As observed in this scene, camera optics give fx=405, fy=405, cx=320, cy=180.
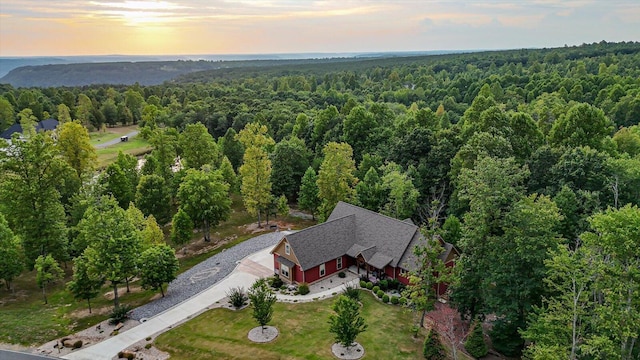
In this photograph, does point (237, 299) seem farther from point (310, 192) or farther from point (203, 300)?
point (310, 192)

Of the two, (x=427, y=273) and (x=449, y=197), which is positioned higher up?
(x=427, y=273)

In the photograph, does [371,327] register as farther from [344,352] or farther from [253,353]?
[253,353]

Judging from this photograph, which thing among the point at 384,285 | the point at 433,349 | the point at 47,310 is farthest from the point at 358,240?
the point at 47,310

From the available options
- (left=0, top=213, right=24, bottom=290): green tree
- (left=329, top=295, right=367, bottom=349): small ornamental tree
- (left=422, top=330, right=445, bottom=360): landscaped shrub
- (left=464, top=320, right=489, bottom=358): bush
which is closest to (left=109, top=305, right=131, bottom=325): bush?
(left=0, top=213, right=24, bottom=290): green tree

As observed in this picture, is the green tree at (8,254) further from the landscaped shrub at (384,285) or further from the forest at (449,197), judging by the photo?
the landscaped shrub at (384,285)

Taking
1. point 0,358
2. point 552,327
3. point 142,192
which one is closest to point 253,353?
point 0,358

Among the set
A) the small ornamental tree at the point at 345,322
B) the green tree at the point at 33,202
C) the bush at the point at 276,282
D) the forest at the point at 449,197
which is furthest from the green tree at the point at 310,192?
the green tree at the point at 33,202

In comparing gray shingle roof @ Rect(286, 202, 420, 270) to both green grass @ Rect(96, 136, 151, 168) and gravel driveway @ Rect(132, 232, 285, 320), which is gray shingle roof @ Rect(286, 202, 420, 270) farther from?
green grass @ Rect(96, 136, 151, 168)
